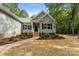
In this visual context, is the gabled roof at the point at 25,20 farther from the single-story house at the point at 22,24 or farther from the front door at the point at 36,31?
the front door at the point at 36,31

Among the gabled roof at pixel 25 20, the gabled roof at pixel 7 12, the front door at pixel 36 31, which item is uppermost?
the gabled roof at pixel 7 12

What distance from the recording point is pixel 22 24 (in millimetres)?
15664

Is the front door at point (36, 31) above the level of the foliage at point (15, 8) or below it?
below

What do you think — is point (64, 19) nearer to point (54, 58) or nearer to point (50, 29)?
point (50, 29)

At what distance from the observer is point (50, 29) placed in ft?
48.2

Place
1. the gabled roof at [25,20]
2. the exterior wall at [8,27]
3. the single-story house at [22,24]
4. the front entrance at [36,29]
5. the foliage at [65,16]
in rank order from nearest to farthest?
the foliage at [65,16] < the exterior wall at [8,27] < the single-story house at [22,24] < the front entrance at [36,29] < the gabled roof at [25,20]

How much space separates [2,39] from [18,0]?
2644 millimetres

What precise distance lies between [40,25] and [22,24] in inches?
48.2

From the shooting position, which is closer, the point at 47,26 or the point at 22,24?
the point at 47,26

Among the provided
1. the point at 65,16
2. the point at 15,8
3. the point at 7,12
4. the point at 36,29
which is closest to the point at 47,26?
the point at 36,29

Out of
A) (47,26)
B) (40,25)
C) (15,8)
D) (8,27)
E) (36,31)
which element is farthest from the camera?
(40,25)

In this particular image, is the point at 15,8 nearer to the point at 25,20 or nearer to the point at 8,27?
the point at 8,27

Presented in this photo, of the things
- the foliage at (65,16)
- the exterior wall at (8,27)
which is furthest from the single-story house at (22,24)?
the foliage at (65,16)

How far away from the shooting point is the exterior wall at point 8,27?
13.9 meters
